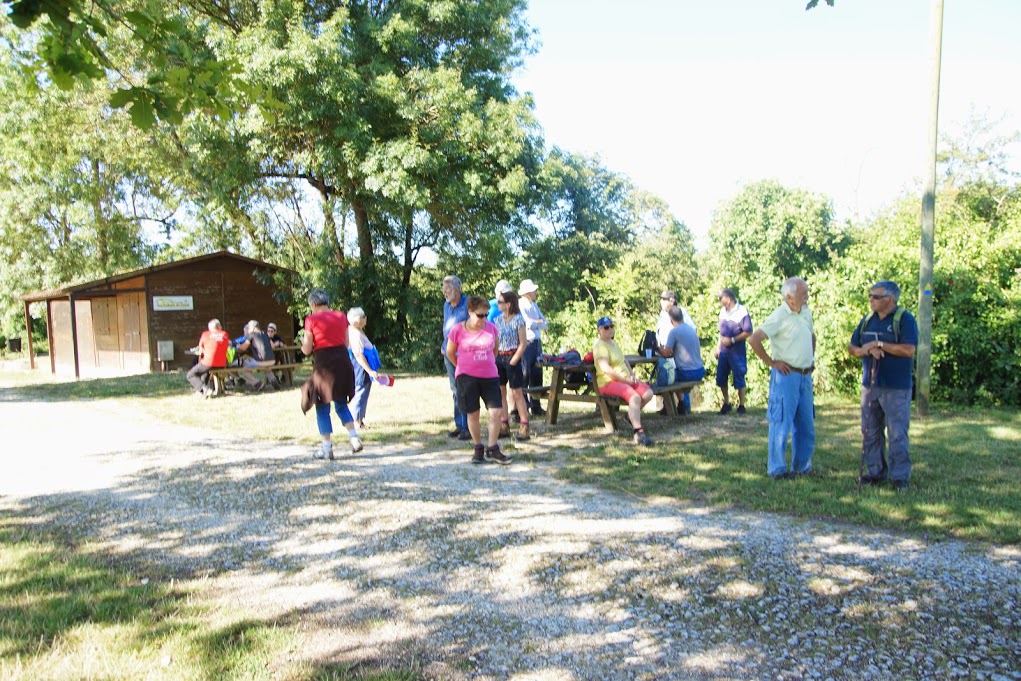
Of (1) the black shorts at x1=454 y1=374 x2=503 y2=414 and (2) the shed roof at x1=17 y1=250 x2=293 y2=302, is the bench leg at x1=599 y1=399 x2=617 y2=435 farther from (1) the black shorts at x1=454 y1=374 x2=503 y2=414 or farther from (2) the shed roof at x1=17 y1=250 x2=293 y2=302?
(2) the shed roof at x1=17 y1=250 x2=293 y2=302

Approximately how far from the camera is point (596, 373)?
331 inches

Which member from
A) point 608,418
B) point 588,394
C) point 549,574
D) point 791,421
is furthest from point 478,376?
point 549,574

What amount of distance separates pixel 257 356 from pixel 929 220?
11842 mm

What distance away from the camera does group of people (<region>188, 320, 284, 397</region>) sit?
1371 centimetres

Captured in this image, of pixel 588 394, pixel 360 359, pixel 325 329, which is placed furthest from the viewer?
pixel 588 394

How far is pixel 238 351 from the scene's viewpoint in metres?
15.5

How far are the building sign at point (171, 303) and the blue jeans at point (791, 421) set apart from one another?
63.1ft

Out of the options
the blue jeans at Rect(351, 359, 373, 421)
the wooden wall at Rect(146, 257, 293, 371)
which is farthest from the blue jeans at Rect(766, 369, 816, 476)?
the wooden wall at Rect(146, 257, 293, 371)

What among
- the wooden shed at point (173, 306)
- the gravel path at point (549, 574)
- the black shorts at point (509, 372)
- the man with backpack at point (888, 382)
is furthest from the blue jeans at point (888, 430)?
the wooden shed at point (173, 306)

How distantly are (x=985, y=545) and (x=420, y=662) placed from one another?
343cm

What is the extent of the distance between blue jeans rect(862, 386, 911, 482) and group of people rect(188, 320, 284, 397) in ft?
36.7

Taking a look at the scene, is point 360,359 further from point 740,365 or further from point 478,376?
point 740,365

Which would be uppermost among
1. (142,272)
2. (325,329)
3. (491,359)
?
(142,272)

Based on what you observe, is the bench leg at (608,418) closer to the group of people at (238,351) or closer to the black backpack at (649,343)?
the black backpack at (649,343)
